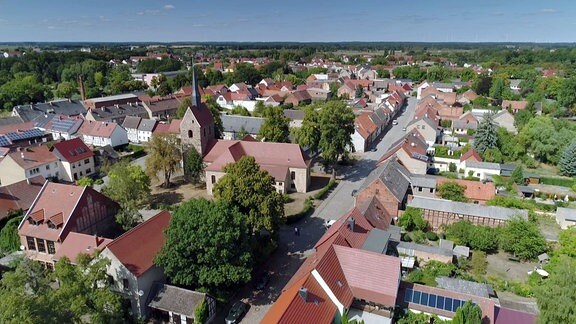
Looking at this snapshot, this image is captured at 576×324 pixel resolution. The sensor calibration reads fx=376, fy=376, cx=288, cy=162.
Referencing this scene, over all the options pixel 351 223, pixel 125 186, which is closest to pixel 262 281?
pixel 351 223

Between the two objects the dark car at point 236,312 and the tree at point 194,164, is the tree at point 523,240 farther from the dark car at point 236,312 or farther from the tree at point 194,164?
the tree at point 194,164

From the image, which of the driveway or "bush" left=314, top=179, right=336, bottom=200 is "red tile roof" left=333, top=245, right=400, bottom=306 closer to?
the driveway

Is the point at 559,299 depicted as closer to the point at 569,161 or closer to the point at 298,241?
the point at 298,241

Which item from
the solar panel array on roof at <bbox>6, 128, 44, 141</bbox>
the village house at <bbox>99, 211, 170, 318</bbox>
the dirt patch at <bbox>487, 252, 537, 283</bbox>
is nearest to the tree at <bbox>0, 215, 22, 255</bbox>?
the village house at <bbox>99, 211, 170, 318</bbox>

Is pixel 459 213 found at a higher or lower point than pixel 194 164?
lower

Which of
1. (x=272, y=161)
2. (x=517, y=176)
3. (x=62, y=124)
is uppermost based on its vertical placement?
(x=62, y=124)
